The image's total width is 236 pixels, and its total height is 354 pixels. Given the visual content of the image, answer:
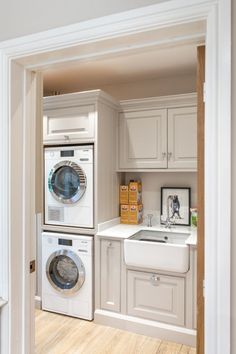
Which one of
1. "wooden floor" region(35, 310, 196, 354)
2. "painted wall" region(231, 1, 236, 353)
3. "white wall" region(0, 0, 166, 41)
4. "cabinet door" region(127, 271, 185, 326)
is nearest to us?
"painted wall" region(231, 1, 236, 353)

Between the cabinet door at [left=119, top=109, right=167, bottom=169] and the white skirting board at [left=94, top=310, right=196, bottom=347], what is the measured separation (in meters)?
1.53

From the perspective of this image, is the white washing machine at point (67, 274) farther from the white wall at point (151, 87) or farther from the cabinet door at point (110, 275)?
the white wall at point (151, 87)

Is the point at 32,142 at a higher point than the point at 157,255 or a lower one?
higher

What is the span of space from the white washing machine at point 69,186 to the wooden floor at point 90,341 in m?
0.99

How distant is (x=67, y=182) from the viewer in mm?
2924

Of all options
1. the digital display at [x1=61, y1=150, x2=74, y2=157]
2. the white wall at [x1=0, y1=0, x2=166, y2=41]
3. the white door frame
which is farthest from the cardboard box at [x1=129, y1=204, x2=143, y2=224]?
the white wall at [x1=0, y1=0, x2=166, y2=41]

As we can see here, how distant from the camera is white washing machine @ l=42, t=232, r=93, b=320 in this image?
2.80 m

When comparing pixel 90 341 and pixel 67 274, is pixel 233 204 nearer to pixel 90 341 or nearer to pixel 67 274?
pixel 90 341

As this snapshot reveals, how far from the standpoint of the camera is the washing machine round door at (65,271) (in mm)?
2834

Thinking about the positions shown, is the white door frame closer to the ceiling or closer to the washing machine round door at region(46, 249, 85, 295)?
the ceiling

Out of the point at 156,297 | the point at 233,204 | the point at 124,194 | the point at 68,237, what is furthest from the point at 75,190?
the point at 233,204

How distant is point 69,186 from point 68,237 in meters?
0.53

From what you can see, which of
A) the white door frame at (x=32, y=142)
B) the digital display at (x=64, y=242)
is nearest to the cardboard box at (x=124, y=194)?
the digital display at (x=64, y=242)

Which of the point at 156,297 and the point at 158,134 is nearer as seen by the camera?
the point at 156,297
